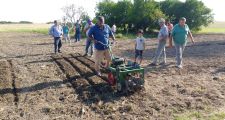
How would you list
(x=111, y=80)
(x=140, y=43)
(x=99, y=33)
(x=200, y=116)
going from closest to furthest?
(x=200, y=116) < (x=111, y=80) < (x=99, y=33) < (x=140, y=43)

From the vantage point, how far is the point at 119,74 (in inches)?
372

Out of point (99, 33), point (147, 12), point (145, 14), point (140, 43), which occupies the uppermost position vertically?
point (147, 12)

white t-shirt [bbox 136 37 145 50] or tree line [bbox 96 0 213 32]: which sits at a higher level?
tree line [bbox 96 0 213 32]

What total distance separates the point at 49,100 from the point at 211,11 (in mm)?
44082

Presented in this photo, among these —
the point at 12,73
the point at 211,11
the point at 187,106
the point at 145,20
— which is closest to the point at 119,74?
the point at 187,106

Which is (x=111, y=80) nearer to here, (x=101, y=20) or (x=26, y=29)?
(x=101, y=20)

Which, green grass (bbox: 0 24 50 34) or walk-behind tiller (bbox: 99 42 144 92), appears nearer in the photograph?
walk-behind tiller (bbox: 99 42 144 92)

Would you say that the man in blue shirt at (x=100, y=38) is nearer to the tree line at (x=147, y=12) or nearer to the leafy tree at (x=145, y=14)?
the leafy tree at (x=145, y=14)

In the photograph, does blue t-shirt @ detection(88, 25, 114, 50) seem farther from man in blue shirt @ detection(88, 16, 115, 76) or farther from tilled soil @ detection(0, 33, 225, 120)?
tilled soil @ detection(0, 33, 225, 120)

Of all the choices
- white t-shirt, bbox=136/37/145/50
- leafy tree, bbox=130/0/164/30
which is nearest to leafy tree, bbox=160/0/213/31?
leafy tree, bbox=130/0/164/30

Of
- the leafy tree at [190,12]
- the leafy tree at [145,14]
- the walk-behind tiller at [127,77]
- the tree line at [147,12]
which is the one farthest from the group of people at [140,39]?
the leafy tree at [190,12]

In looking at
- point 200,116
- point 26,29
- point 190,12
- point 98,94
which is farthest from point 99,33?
point 26,29

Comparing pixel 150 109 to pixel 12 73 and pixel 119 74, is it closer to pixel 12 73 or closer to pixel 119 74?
pixel 119 74

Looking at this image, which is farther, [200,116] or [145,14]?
[145,14]
